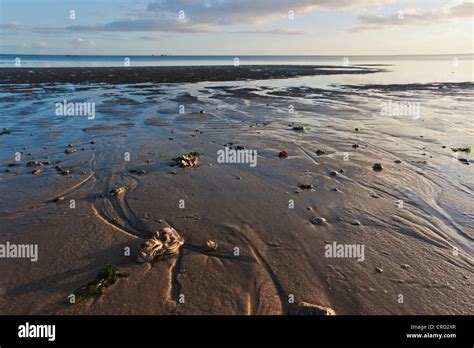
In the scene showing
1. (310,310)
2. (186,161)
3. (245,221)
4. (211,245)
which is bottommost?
(310,310)

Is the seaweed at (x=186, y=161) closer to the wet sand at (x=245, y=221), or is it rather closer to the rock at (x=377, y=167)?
the wet sand at (x=245, y=221)

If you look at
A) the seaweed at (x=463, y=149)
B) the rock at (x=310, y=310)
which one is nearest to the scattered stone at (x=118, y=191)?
the rock at (x=310, y=310)

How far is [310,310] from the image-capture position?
5.32 m

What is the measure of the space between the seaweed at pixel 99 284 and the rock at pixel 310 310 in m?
3.28

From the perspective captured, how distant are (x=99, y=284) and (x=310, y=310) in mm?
3771

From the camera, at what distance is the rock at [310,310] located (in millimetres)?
5258

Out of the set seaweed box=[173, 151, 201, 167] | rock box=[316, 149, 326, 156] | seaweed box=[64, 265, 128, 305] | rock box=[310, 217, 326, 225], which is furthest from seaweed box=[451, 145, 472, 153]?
seaweed box=[64, 265, 128, 305]

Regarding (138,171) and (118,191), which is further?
(138,171)

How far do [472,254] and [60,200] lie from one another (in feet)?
35.1

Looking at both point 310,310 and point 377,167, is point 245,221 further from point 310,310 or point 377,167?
point 377,167

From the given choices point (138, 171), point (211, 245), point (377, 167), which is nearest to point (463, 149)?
point (377, 167)

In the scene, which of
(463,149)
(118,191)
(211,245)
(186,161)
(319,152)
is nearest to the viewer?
(211,245)

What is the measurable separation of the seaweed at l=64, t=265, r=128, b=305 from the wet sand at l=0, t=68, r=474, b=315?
0.16 metres
